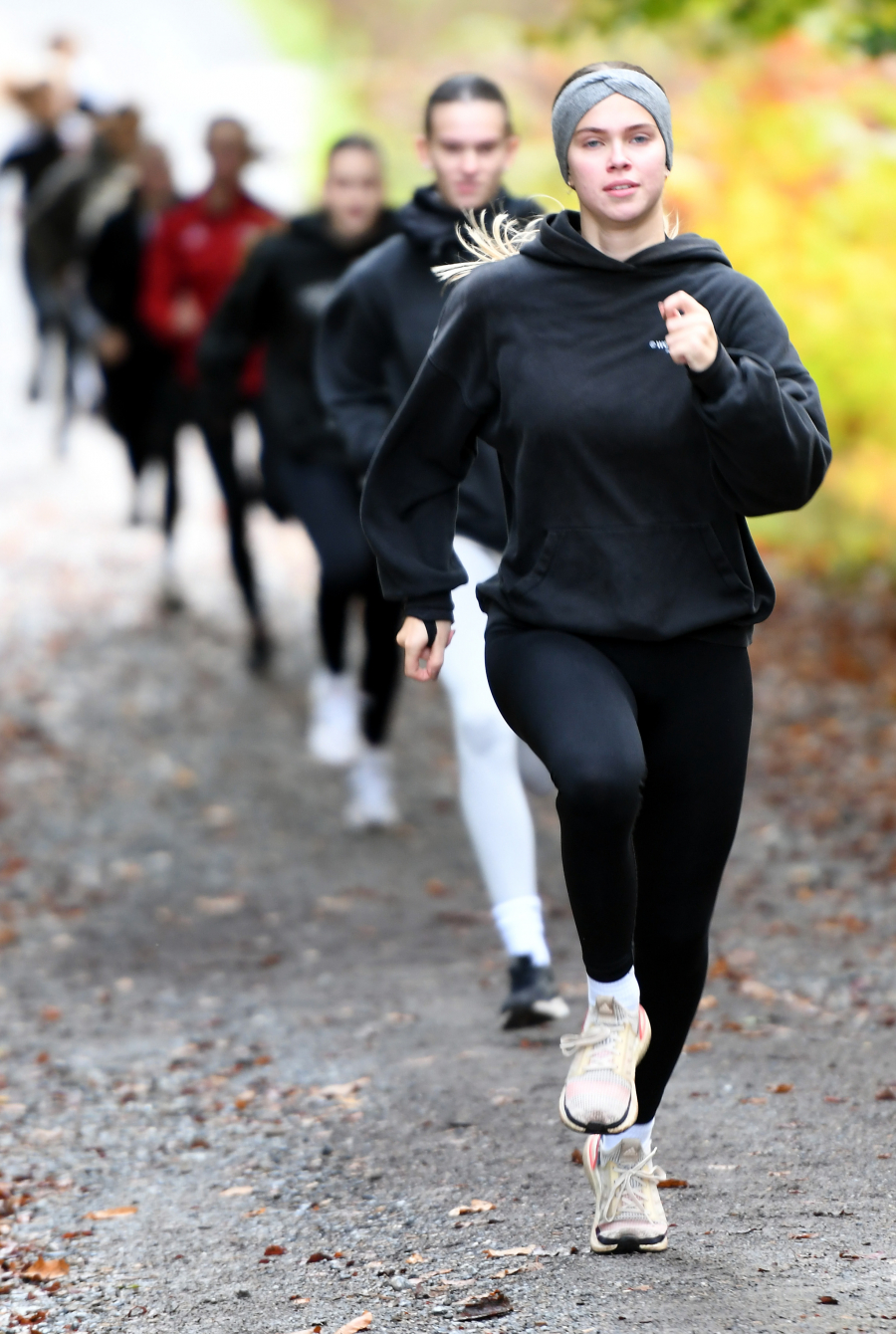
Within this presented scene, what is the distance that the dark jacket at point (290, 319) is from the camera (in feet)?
24.8

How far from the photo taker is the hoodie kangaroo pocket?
3.37 m

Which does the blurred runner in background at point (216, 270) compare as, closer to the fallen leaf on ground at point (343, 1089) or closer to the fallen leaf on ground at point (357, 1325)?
the fallen leaf on ground at point (343, 1089)

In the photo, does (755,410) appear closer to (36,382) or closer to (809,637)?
(809,637)

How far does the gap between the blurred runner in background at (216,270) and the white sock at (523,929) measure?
4.28 meters

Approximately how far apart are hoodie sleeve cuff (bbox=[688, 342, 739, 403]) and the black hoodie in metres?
0.02

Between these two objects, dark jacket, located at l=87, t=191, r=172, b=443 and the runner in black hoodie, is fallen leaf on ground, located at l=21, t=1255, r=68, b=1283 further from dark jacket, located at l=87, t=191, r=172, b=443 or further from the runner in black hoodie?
dark jacket, located at l=87, t=191, r=172, b=443

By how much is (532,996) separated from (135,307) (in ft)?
22.3

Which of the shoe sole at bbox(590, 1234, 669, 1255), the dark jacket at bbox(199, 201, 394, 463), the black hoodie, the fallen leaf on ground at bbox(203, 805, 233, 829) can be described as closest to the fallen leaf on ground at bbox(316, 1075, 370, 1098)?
the shoe sole at bbox(590, 1234, 669, 1255)

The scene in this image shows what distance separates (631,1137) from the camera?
3.59 metres

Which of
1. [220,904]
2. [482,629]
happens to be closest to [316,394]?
[220,904]

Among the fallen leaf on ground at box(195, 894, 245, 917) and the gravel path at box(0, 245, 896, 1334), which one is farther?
the fallen leaf on ground at box(195, 894, 245, 917)

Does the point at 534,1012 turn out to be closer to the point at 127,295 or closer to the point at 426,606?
the point at 426,606

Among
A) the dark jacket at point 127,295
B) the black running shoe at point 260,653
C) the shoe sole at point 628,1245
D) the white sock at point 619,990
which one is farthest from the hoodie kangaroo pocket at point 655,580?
the dark jacket at point 127,295

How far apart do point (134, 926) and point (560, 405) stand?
4427 mm
